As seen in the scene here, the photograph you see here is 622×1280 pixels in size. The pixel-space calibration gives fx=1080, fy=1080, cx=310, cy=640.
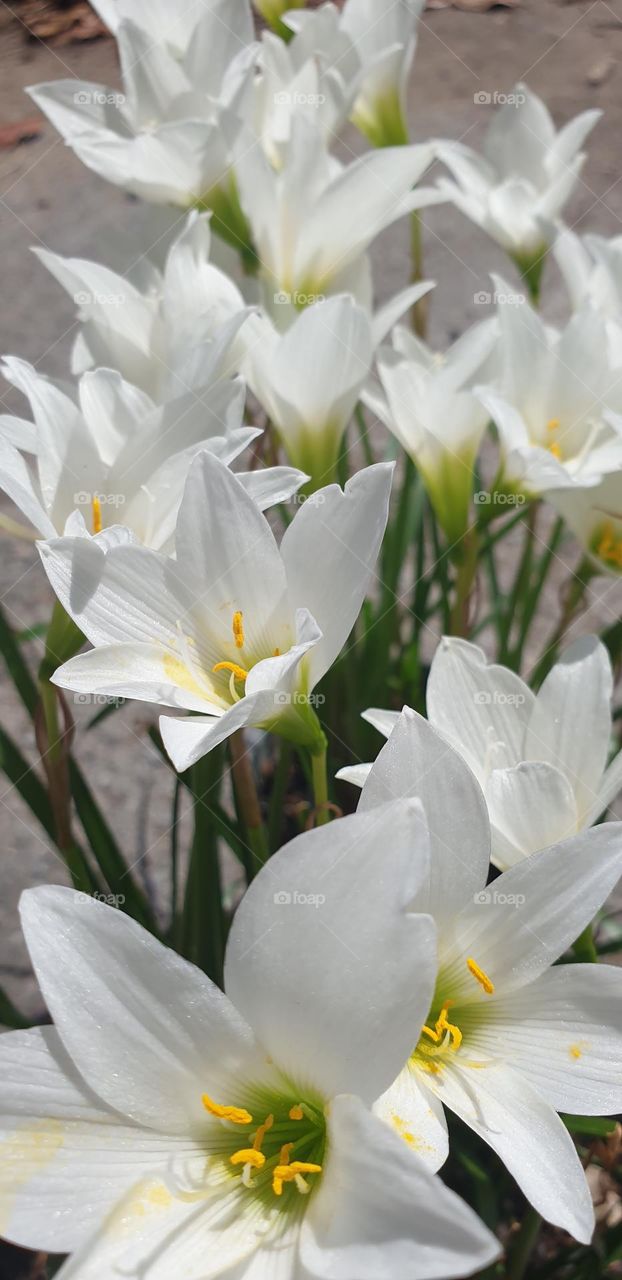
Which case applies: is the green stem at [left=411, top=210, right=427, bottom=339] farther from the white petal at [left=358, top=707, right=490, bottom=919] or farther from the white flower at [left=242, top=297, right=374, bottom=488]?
the white petal at [left=358, top=707, right=490, bottom=919]

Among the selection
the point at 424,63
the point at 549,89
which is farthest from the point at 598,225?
the point at 424,63

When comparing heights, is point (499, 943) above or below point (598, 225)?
below

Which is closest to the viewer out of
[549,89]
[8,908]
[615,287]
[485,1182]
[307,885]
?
[307,885]

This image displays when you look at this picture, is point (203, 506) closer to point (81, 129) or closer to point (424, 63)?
point (81, 129)

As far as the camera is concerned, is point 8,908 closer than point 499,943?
No

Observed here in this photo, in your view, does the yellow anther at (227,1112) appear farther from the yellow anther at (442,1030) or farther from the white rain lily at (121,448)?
the white rain lily at (121,448)

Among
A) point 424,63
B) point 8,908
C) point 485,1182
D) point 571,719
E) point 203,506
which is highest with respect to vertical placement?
point 424,63

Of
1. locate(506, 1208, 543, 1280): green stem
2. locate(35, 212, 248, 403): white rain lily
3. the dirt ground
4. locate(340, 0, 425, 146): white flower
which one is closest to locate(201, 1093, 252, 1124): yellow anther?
locate(506, 1208, 543, 1280): green stem
